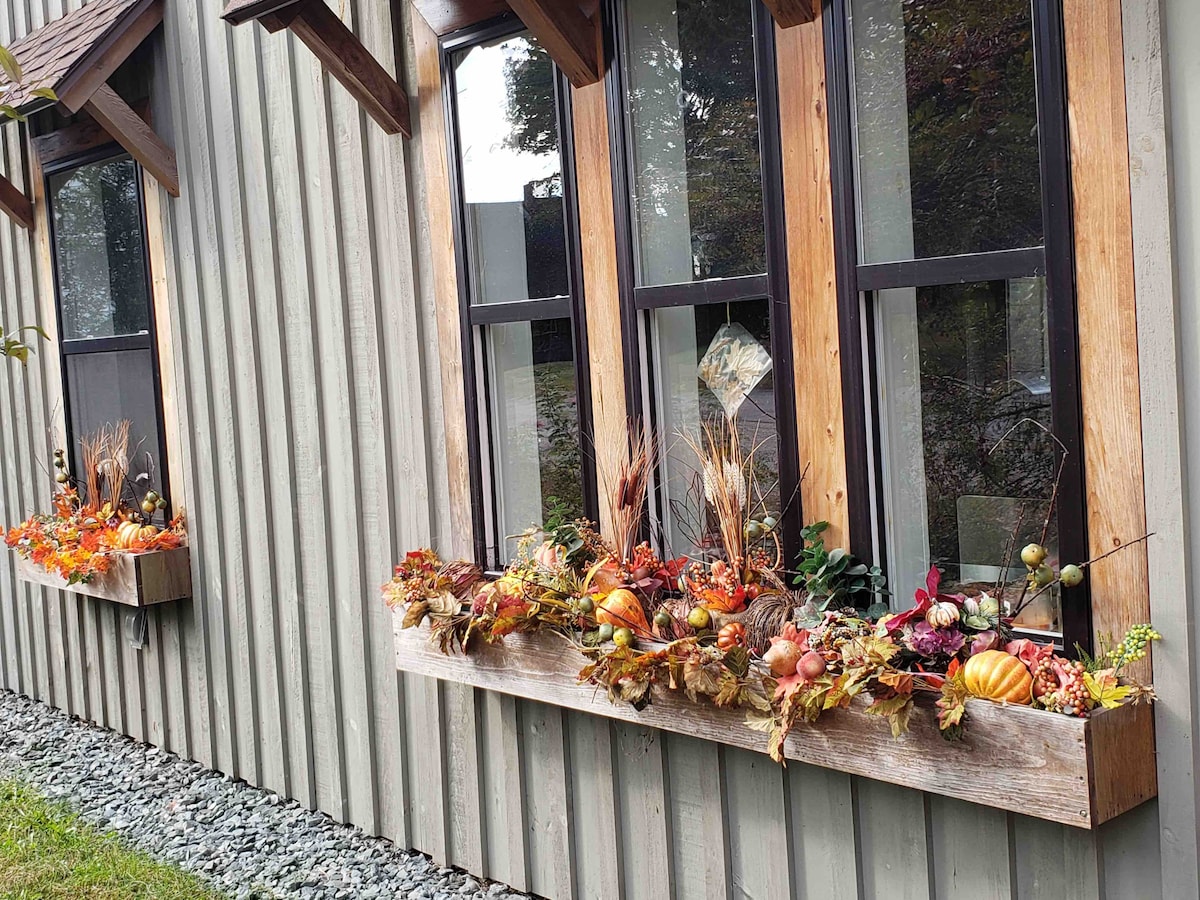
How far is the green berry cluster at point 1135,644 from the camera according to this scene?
86.3 inches

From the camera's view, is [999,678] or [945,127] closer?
[999,678]

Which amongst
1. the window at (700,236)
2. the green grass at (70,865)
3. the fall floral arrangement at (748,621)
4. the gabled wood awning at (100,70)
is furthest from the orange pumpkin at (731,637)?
the gabled wood awning at (100,70)

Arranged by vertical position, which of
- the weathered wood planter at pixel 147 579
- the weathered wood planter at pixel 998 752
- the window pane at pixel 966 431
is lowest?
the weathered wood planter at pixel 998 752

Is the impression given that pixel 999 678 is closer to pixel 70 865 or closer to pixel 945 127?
pixel 945 127

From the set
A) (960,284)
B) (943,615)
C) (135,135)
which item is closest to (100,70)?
(135,135)

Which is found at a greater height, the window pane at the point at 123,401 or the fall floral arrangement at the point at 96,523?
the window pane at the point at 123,401

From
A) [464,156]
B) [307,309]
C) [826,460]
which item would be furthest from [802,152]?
[307,309]

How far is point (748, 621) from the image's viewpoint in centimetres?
272

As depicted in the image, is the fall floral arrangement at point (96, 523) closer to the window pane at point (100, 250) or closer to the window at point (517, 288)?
the window pane at point (100, 250)

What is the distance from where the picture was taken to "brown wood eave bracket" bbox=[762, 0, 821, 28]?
259cm

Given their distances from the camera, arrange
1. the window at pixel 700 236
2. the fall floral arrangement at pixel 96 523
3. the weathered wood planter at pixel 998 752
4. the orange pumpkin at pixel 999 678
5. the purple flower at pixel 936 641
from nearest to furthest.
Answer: the weathered wood planter at pixel 998 752
the orange pumpkin at pixel 999 678
the purple flower at pixel 936 641
the window at pixel 700 236
the fall floral arrangement at pixel 96 523

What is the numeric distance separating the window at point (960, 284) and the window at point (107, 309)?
3.35 m

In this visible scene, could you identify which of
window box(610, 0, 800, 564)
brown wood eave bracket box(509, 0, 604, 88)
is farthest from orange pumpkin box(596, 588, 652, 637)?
brown wood eave bracket box(509, 0, 604, 88)

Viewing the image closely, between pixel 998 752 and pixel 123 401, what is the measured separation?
13.7 feet
